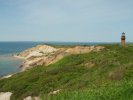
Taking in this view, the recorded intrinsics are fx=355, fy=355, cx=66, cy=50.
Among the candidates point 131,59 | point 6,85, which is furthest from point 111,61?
point 6,85

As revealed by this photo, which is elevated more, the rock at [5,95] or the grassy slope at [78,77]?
the grassy slope at [78,77]

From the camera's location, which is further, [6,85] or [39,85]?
[6,85]

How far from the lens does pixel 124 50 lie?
130 ft

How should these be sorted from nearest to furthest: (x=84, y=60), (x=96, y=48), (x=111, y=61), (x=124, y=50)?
(x=111, y=61)
(x=84, y=60)
(x=124, y=50)
(x=96, y=48)

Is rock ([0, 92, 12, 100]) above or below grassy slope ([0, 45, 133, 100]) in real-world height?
below

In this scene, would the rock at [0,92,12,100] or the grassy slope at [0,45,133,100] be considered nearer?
the grassy slope at [0,45,133,100]

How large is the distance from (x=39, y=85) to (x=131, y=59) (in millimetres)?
9285

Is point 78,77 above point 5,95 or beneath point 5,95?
above

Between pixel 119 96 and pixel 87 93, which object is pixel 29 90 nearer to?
pixel 87 93

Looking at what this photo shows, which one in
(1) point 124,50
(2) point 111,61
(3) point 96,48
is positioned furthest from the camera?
(3) point 96,48

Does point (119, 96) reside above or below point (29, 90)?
above

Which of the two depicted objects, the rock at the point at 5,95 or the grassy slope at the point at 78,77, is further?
the rock at the point at 5,95

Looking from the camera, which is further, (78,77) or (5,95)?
(5,95)

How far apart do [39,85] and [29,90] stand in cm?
100
